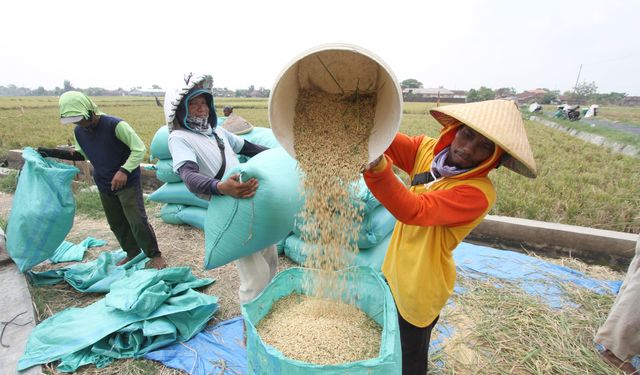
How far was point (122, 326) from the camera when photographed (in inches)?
86.2

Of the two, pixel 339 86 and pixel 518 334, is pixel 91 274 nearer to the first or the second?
pixel 339 86

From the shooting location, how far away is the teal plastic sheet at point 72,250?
133 inches

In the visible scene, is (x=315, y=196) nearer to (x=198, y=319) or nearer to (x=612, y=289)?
(x=198, y=319)

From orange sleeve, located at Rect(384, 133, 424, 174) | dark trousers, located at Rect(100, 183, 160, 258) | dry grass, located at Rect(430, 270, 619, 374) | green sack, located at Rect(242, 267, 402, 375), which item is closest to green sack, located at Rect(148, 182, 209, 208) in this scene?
dark trousers, located at Rect(100, 183, 160, 258)

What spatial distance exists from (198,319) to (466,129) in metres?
2.28

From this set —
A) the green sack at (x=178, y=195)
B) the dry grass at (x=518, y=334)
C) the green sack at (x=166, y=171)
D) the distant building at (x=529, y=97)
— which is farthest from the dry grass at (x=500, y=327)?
the distant building at (x=529, y=97)

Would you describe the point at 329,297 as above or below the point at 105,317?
above

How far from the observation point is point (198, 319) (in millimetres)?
2441

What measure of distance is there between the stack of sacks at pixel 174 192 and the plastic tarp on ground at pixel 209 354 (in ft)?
5.55

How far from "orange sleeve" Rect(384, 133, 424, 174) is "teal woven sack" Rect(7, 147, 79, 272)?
9.34 ft

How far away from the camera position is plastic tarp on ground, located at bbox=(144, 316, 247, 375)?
208cm

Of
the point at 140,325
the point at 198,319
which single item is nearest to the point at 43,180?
the point at 140,325

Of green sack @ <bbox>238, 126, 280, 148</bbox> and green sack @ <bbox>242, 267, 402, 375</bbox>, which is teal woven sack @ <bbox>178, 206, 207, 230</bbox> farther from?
green sack @ <bbox>242, 267, 402, 375</bbox>

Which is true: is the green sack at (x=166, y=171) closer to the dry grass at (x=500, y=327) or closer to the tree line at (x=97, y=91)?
the dry grass at (x=500, y=327)
